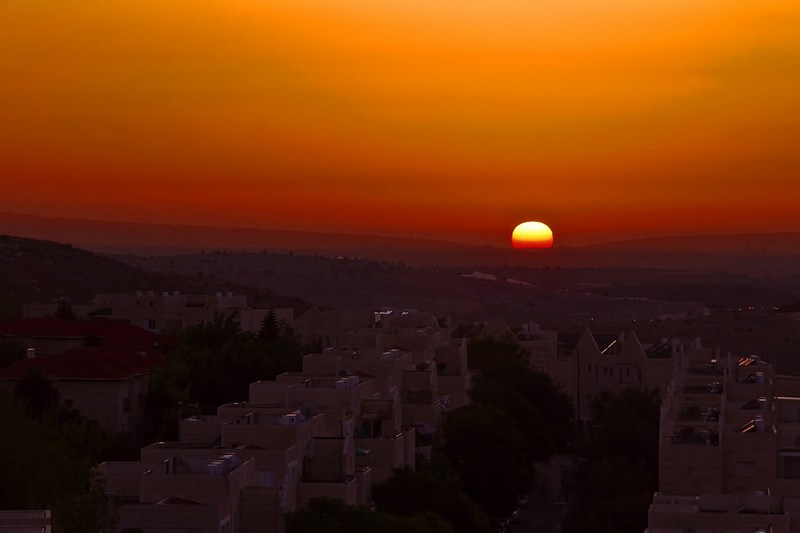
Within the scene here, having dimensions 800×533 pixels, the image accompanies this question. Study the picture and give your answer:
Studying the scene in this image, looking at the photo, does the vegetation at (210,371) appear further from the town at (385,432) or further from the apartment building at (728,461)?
the apartment building at (728,461)

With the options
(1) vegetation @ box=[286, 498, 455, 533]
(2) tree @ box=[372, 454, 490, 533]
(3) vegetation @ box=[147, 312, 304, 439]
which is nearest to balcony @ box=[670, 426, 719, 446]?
(1) vegetation @ box=[286, 498, 455, 533]

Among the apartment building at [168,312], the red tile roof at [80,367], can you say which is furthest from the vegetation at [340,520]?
the apartment building at [168,312]

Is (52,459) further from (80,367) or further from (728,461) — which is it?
(80,367)

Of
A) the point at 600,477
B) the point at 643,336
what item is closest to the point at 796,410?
the point at 600,477

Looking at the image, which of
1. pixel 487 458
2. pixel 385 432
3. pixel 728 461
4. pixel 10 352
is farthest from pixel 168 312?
pixel 728 461

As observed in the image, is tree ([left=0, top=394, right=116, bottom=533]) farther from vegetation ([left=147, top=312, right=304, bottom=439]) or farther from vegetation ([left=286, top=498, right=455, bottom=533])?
vegetation ([left=147, top=312, right=304, bottom=439])

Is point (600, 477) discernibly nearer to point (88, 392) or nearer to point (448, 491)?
point (448, 491)
